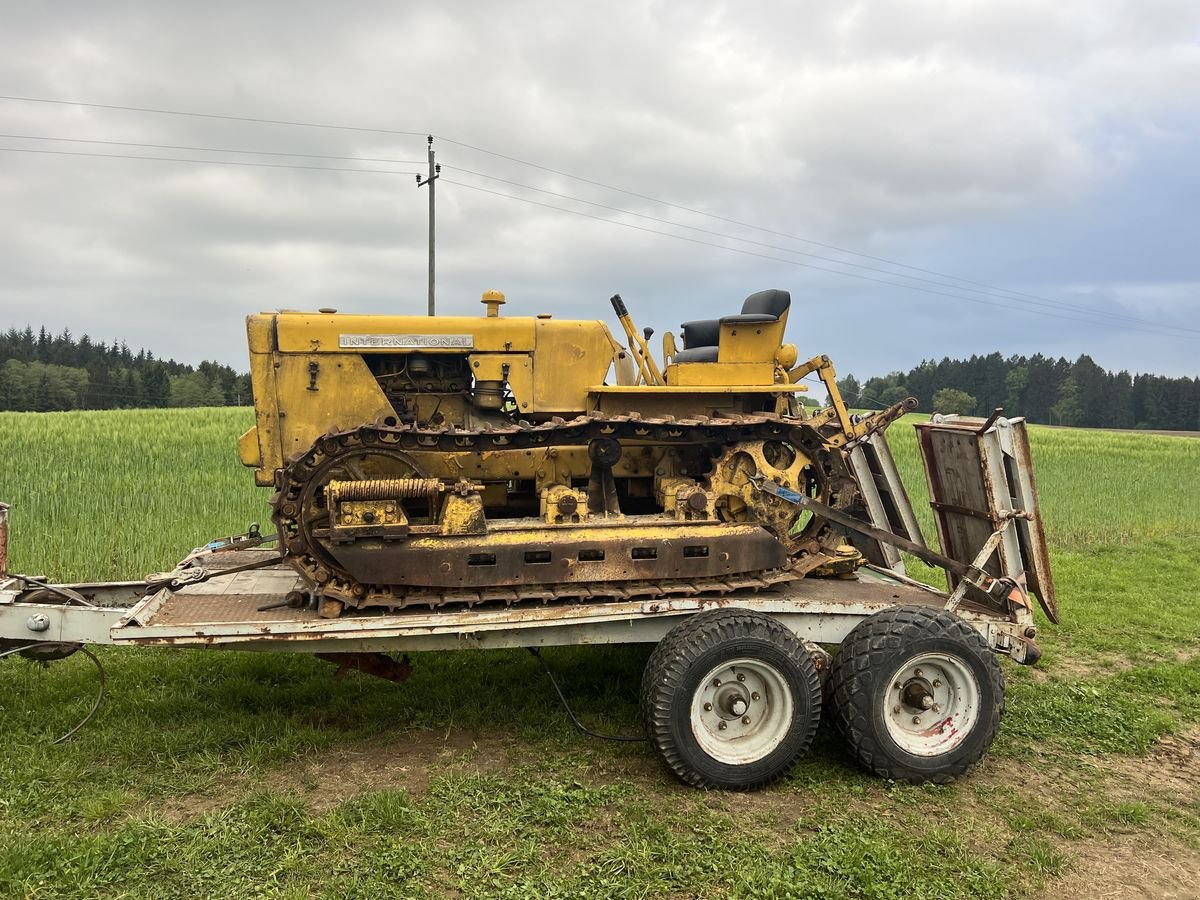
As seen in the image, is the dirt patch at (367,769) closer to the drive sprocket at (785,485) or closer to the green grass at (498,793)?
the green grass at (498,793)

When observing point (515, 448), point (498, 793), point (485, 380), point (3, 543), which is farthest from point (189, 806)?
point (485, 380)

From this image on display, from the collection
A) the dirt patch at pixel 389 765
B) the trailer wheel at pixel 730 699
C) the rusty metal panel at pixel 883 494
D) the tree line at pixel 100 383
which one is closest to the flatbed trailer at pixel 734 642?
the trailer wheel at pixel 730 699

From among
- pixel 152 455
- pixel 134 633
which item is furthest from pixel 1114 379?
pixel 134 633

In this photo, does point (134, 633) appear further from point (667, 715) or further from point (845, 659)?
point (845, 659)

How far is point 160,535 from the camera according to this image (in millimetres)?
9258

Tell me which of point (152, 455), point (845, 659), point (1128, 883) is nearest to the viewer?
point (1128, 883)

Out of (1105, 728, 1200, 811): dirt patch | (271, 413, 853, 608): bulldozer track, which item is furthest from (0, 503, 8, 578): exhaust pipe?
(1105, 728, 1200, 811): dirt patch

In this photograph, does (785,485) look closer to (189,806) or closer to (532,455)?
(532,455)

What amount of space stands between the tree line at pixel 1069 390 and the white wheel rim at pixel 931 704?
42247 millimetres

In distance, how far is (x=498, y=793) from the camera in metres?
4.41

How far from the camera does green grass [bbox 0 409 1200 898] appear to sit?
370cm

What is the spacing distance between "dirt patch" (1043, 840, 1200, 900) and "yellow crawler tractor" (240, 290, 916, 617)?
216 cm

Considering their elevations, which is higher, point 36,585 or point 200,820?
point 36,585

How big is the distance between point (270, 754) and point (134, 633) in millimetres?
1090
